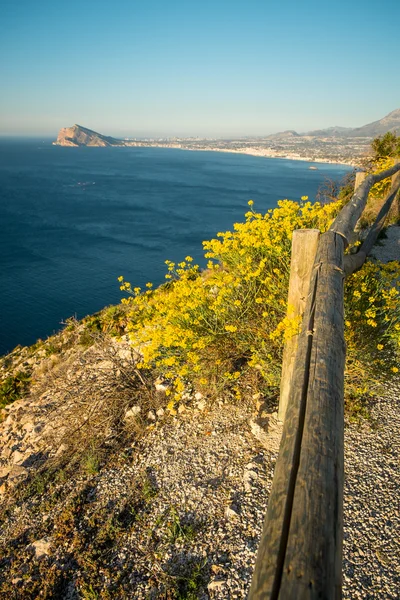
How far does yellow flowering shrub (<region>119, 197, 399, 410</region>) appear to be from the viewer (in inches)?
140

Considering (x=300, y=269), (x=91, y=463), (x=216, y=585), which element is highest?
(x=300, y=269)


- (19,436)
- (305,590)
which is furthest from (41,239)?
(305,590)

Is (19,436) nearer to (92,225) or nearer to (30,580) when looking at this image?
(30,580)

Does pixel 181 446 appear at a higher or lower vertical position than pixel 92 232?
higher

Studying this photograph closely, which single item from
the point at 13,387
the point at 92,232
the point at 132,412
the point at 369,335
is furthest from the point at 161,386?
the point at 92,232

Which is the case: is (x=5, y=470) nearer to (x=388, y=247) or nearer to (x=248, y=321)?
(x=248, y=321)

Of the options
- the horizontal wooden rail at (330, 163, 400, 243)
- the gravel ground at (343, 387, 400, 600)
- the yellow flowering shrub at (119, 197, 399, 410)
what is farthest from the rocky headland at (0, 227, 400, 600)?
the horizontal wooden rail at (330, 163, 400, 243)

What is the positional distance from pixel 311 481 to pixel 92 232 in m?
39.6

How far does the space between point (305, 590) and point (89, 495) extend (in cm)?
325

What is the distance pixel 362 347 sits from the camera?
11.6 feet

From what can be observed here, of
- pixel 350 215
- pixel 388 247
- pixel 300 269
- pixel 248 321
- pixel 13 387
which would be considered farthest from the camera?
pixel 388 247

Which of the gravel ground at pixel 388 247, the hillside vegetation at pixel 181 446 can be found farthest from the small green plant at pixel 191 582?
the gravel ground at pixel 388 247

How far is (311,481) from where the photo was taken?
1106 millimetres

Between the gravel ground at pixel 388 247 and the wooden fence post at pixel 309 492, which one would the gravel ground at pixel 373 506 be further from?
the gravel ground at pixel 388 247
